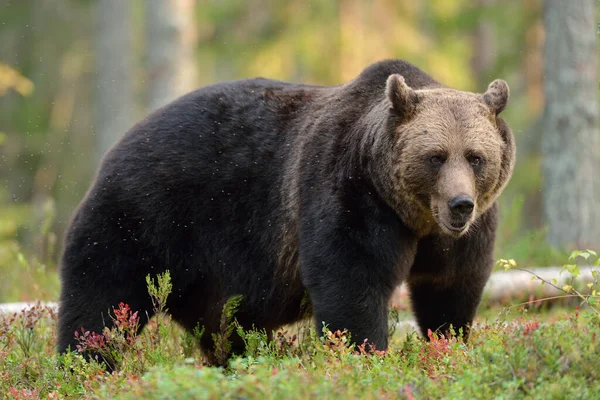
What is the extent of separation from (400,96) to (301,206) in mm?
1037

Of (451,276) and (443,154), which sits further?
(451,276)

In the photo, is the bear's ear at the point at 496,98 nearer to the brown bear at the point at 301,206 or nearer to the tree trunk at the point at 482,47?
the brown bear at the point at 301,206

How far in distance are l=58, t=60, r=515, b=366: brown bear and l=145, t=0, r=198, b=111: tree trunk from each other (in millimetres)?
9714

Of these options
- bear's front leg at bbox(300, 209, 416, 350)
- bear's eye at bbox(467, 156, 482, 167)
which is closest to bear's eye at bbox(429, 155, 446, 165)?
bear's eye at bbox(467, 156, 482, 167)

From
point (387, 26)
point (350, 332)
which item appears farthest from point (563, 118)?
point (350, 332)

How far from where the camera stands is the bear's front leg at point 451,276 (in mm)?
6191

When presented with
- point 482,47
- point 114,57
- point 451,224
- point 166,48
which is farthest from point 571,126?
point 114,57

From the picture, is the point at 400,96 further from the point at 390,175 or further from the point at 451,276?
the point at 451,276

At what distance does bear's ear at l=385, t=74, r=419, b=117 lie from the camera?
597 cm

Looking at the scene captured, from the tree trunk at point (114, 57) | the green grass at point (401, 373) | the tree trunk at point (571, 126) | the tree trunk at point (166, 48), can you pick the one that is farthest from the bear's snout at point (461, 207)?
the tree trunk at point (114, 57)

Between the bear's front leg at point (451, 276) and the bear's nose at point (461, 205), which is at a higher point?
the bear's nose at point (461, 205)

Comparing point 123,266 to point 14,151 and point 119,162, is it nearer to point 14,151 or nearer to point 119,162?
point 119,162

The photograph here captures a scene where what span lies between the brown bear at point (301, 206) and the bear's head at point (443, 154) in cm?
1

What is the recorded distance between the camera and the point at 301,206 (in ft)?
20.8
